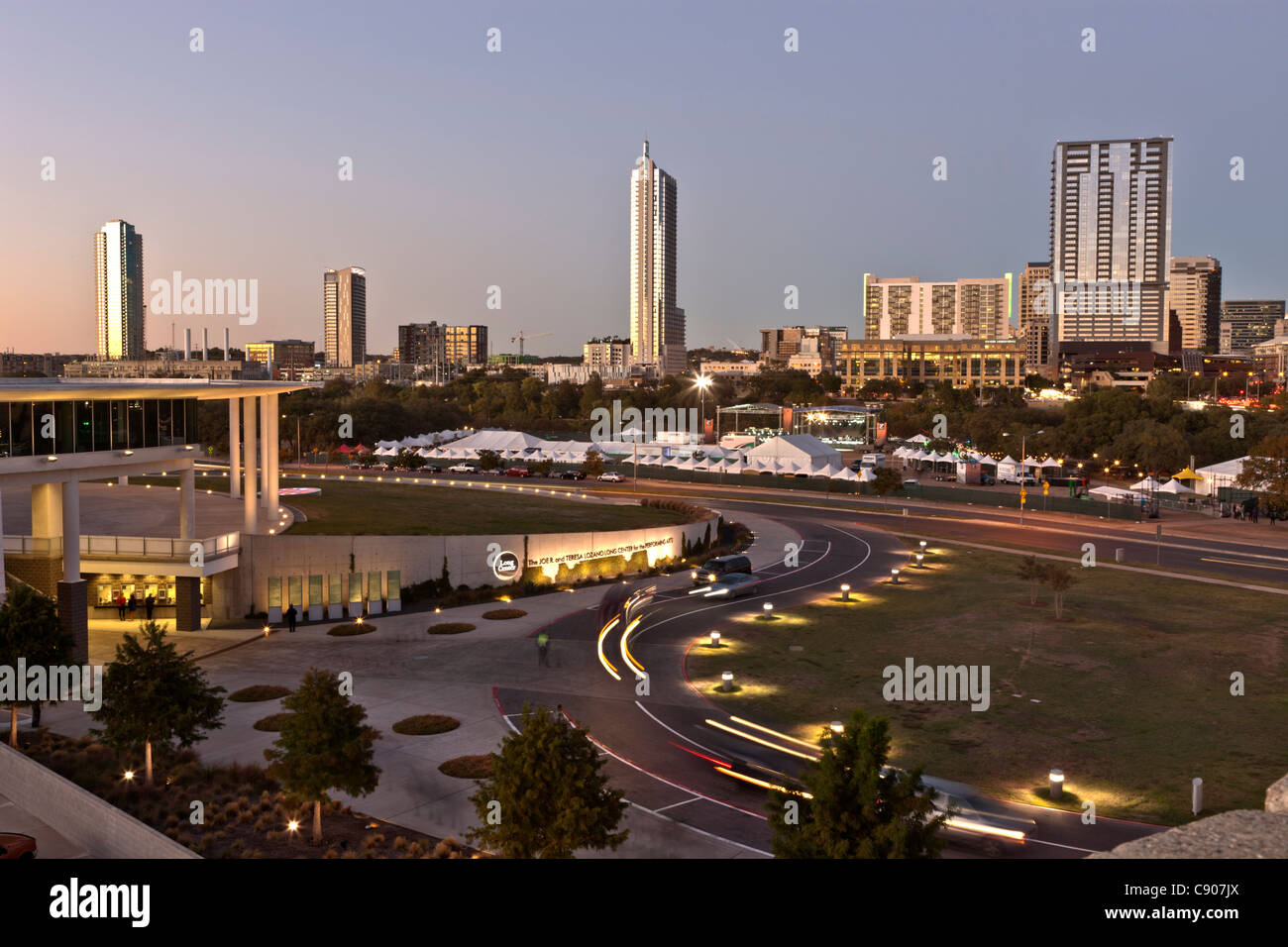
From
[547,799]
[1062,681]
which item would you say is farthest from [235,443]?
[547,799]

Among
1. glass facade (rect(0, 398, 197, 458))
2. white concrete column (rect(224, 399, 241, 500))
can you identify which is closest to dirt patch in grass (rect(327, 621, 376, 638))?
glass facade (rect(0, 398, 197, 458))

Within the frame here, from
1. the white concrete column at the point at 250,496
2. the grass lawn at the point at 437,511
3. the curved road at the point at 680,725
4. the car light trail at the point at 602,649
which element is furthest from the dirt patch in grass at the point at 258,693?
the white concrete column at the point at 250,496

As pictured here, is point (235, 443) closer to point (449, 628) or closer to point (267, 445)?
point (267, 445)

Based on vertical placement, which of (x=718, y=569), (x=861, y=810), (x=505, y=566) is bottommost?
(x=718, y=569)

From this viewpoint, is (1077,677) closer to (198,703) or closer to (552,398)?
(198,703)

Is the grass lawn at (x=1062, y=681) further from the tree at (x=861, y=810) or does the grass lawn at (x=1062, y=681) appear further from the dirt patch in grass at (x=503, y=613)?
the tree at (x=861, y=810)

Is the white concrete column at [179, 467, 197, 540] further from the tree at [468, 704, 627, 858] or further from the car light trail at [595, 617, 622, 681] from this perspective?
the tree at [468, 704, 627, 858]
